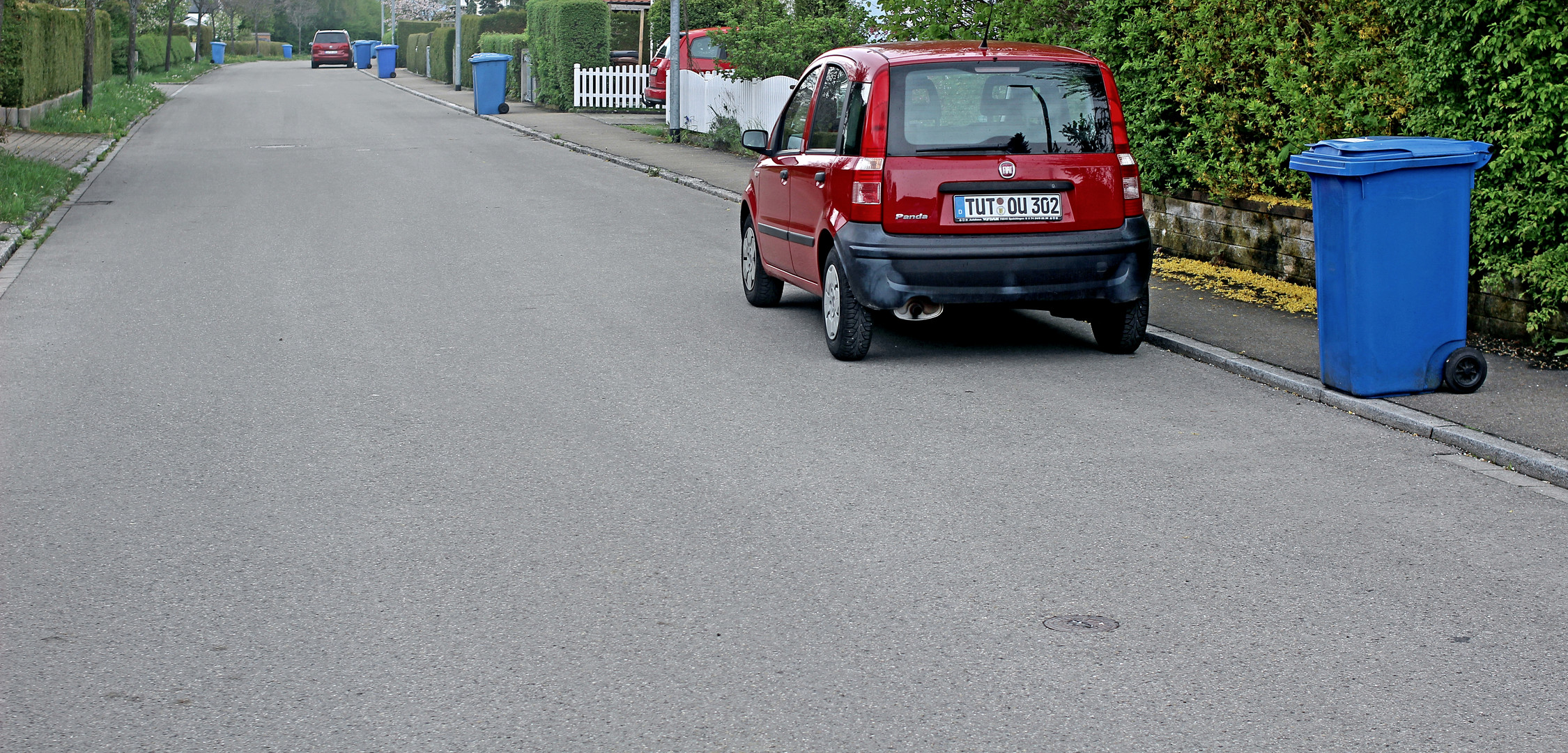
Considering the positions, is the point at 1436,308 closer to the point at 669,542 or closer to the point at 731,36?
the point at 669,542

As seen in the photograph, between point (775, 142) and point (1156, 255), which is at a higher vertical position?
point (775, 142)

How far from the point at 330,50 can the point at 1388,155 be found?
75.5 m

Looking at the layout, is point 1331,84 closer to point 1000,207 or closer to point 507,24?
point 1000,207

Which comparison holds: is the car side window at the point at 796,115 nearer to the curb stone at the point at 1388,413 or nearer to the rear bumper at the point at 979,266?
the rear bumper at the point at 979,266

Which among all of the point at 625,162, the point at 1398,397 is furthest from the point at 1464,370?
the point at 625,162

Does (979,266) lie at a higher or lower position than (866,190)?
lower

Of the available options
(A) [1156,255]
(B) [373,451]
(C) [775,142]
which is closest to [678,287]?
(C) [775,142]

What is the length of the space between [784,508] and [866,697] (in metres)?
1.78

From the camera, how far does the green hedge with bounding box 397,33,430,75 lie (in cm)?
6426

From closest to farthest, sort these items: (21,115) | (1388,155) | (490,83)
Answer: (1388,155) → (21,115) → (490,83)

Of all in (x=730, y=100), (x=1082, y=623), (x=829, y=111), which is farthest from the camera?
(x=730, y=100)

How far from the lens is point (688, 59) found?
31109 mm

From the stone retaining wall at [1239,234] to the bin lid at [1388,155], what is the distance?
1.55 m

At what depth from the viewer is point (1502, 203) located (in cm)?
811
